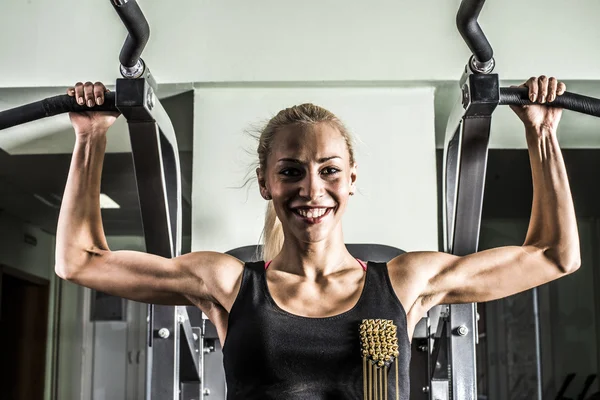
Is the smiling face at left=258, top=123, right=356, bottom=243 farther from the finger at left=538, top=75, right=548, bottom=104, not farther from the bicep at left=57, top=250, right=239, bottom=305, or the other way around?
the finger at left=538, top=75, right=548, bottom=104

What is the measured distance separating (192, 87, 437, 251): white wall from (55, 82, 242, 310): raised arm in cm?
101

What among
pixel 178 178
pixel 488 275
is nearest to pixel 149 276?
pixel 178 178

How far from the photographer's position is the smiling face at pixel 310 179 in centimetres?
158

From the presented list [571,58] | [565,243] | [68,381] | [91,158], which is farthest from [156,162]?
[68,381]

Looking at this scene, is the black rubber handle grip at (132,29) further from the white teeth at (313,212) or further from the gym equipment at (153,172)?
the white teeth at (313,212)

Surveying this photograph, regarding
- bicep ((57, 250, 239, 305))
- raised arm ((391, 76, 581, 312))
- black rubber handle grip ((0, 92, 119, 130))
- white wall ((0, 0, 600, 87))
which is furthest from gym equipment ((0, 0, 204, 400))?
white wall ((0, 0, 600, 87))

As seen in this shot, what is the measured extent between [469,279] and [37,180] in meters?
3.58

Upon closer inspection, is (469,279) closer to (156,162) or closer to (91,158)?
(156,162)

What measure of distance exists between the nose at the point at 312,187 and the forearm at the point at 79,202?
1.45 feet

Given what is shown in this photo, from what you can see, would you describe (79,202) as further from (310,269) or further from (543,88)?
(543,88)

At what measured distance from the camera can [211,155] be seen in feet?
8.82

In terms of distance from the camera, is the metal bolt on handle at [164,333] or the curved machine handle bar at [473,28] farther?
the metal bolt on handle at [164,333]

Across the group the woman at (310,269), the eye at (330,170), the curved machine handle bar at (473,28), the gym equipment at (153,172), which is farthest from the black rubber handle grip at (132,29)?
the curved machine handle bar at (473,28)

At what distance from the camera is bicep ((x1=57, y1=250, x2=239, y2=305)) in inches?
63.7
